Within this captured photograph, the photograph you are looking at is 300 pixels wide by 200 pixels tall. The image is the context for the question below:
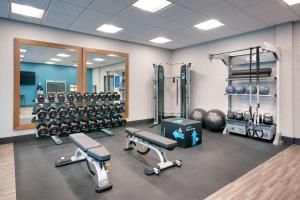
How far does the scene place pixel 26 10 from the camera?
368 cm

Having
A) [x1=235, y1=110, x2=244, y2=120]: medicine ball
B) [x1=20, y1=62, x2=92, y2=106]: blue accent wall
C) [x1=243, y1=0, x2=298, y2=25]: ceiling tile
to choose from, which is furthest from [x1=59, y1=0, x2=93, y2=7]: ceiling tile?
[x1=235, y1=110, x2=244, y2=120]: medicine ball

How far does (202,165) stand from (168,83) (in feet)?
15.2

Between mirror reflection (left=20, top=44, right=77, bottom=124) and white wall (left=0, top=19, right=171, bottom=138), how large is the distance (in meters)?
0.24

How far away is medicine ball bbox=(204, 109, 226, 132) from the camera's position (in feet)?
16.9

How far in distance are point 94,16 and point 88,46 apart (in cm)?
142

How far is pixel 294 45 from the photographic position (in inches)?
163

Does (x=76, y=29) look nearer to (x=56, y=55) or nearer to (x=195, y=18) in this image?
(x=56, y=55)

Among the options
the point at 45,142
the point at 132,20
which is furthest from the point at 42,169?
the point at 132,20

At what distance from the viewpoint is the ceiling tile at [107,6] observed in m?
3.30

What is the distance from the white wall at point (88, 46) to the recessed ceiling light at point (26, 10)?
55cm

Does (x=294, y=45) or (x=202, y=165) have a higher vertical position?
(x=294, y=45)

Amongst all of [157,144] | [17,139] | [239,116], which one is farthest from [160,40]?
[17,139]

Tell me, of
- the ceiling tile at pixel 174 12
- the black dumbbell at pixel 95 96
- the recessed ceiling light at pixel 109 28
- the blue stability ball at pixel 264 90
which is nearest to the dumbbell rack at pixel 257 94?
the blue stability ball at pixel 264 90

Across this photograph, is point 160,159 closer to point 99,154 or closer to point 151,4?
point 99,154
